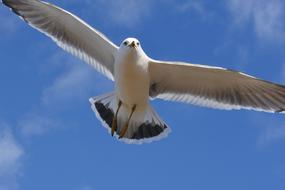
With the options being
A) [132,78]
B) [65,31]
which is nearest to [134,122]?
[132,78]

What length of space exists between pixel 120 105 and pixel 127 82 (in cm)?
59

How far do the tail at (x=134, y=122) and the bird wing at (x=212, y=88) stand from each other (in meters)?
0.37

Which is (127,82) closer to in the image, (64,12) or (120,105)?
(120,105)

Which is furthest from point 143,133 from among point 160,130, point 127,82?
point 127,82

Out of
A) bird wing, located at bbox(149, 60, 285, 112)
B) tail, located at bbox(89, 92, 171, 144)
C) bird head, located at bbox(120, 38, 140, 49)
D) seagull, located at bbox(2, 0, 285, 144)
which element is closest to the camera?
bird head, located at bbox(120, 38, 140, 49)

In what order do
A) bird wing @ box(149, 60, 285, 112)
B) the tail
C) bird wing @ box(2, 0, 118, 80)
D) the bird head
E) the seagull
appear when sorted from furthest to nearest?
bird wing @ box(2, 0, 118, 80)
the tail
bird wing @ box(149, 60, 285, 112)
the seagull
the bird head

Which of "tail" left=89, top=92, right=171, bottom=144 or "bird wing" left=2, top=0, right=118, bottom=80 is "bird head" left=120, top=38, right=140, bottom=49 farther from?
"tail" left=89, top=92, right=171, bottom=144

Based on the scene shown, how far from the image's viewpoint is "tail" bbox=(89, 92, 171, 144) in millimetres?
11820

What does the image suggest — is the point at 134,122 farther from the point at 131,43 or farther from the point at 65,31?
the point at 65,31

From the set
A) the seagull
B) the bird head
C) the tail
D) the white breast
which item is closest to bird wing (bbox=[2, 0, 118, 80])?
the seagull

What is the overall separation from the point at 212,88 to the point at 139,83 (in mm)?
1198

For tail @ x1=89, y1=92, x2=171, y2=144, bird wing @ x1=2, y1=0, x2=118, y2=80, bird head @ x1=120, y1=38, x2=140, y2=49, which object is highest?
bird wing @ x1=2, y1=0, x2=118, y2=80

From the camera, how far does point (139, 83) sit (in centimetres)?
1124

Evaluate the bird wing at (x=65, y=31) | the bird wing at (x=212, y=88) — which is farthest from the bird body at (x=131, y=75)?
the bird wing at (x=65, y=31)
